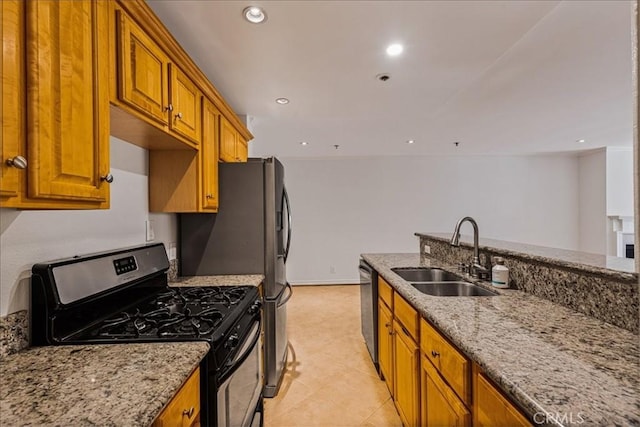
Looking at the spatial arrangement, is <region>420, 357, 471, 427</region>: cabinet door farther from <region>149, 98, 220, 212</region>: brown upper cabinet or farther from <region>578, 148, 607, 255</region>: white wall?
<region>578, 148, 607, 255</region>: white wall

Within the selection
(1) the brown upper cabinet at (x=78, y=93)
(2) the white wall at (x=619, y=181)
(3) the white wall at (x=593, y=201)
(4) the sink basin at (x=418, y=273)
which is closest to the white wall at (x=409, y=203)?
(3) the white wall at (x=593, y=201)

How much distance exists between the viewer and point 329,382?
249 centimetres

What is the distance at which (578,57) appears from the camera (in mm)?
2232

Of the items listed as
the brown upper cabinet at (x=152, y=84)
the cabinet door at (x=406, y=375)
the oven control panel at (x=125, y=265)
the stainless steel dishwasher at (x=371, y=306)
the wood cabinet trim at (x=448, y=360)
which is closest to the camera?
the wood cabinet trim at (x=448, y=360)

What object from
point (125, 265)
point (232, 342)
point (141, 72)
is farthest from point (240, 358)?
Answer: point (141, 72)

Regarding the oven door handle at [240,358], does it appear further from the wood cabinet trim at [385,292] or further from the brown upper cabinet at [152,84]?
the brown upper cabinet at [152,84]

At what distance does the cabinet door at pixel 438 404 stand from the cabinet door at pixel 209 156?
5.32 feet

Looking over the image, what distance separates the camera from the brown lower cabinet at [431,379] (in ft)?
3.06

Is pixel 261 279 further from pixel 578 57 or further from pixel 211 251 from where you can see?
pixel 578 57

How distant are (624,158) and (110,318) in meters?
7.89

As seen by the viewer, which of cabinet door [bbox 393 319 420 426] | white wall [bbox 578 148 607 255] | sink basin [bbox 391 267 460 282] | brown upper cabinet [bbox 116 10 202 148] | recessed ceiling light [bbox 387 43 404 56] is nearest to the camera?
brown upper cabinet [bbox 116 10 202 148]

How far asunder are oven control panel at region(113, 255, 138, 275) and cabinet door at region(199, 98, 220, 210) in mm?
554

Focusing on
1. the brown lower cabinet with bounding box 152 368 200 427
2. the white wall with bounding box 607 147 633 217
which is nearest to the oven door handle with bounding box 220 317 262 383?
the brown lower cabinet with bounding box 152 368 200 427

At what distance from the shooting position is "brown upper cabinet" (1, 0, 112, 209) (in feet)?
2.49
